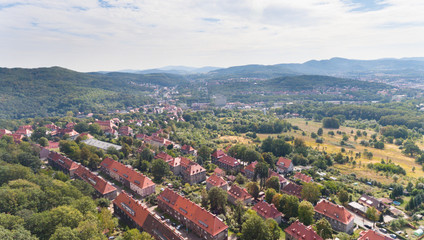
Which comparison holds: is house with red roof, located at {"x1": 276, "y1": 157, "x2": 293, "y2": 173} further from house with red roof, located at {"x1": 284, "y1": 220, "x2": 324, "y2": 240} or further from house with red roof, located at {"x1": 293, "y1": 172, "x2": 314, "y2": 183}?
house with red roof, located at {"x1": 284, "y1": 220, "x2": 324, "y2": 240}

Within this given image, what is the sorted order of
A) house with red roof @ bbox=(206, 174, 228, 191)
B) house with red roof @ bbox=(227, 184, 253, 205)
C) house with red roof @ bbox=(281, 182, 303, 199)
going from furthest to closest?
house with red roof @ bbox=(206, 174, 228, 191) → house with red roof @ bbox=(281, 182, 303, 199) → house with red roof @ bbox=(227, 184, 253, 205)

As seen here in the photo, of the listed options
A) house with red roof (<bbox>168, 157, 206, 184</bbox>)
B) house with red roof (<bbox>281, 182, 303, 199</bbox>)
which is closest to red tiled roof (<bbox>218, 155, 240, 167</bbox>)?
house with red roof (<bbox>168, 157, 206, 184</bbox>)

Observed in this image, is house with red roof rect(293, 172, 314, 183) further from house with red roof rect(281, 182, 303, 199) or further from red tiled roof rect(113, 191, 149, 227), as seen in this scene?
red tiled roof rect(113, 191, 149, 227)

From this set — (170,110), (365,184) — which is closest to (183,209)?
(365,184)

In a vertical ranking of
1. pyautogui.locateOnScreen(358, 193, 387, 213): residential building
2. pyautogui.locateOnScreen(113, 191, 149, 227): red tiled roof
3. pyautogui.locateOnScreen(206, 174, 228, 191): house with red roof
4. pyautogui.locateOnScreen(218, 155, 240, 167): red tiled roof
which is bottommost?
pyautogui.locateOnScreen(358, 193, 387, 213): residential building

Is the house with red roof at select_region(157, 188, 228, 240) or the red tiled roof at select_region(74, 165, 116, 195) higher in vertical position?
the red tiled roof at select_region(74, 165, 116, 195)

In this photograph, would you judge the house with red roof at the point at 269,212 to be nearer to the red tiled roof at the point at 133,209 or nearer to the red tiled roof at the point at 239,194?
the red tiled roof at the point at 239,194

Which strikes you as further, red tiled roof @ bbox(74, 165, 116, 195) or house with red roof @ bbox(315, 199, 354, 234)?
red tiled roof @ bbox(74, 165, 116, 195)

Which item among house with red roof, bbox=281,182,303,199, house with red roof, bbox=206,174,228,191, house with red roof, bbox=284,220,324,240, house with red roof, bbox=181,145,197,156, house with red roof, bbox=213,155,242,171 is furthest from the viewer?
house with red roof, bbox=181,145,197,156

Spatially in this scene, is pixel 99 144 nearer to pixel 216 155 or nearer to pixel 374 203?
pixel 216 155
